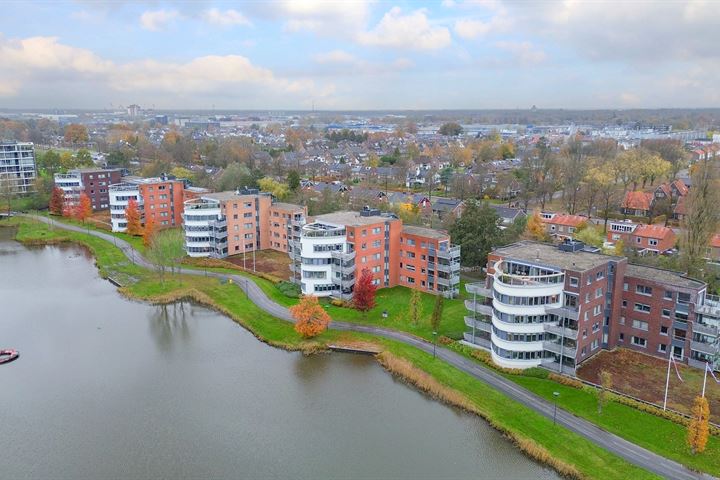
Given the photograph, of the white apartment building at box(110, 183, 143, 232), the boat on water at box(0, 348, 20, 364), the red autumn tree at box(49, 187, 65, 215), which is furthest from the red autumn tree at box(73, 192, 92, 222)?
the boat on water at box(0, 348, 20, 364)

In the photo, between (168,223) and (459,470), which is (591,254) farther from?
(168,223)

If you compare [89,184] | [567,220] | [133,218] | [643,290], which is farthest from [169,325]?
[89,184]

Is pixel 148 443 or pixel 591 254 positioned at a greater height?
pixel 591 254

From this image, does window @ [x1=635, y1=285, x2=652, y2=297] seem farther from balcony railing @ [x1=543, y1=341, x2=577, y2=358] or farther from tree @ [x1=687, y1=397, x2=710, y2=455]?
tree @ [x1=687, y1=397, x2=710, y2=455]

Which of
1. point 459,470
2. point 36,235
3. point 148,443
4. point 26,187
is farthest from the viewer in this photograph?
point 26,187

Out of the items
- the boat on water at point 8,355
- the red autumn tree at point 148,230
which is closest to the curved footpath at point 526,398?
the red autumn tree at point 148,230

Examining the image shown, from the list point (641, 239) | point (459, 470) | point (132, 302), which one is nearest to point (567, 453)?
point (459, 470)

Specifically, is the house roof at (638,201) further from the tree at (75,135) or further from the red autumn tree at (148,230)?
the tree at (75,135)
